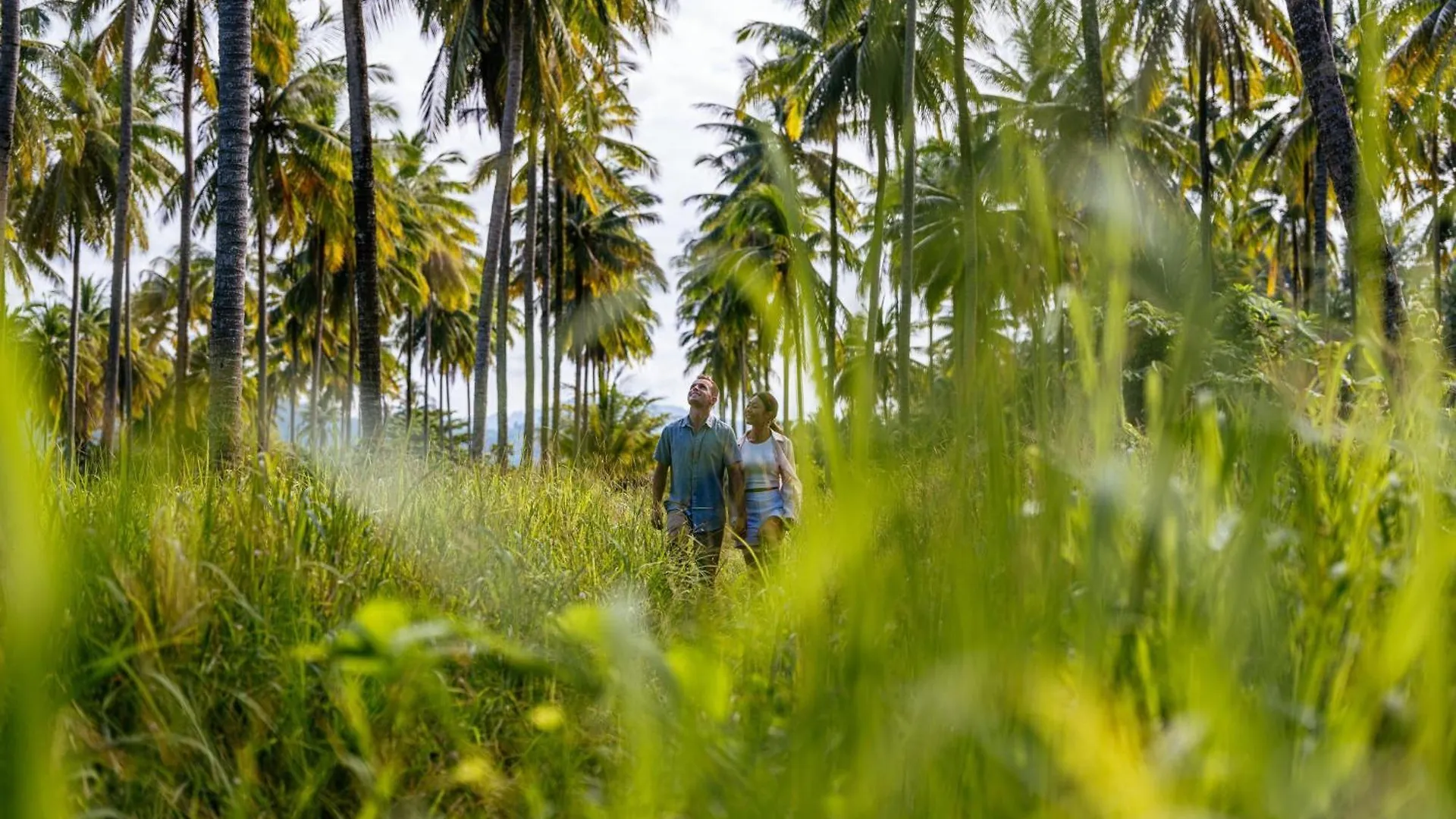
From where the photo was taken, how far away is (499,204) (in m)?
16.8

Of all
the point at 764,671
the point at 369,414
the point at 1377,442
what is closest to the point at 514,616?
the point at 764,671

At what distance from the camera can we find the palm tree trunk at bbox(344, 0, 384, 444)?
1143 centimetres

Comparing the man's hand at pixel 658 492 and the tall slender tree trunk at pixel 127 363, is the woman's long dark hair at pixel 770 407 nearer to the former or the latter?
the man's hand at pixel 658 492

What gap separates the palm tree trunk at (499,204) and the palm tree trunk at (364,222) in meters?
4.18

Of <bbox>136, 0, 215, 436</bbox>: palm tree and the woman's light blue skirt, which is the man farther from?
<bbox>136, 0, 215, 436</bbox>: palm tree

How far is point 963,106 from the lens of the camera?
0.96 m

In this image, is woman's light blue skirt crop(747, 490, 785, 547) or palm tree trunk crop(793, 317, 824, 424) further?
woman's light blue skirt crop(747, 490, 785, 547)

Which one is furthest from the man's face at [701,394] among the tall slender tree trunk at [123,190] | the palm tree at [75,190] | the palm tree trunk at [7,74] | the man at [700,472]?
the palm tree at [75,190]

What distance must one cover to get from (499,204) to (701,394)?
492 inches

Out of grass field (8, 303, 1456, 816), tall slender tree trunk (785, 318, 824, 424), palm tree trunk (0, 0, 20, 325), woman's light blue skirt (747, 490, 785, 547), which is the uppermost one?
palm tree trunk (0, 0, 20, 325)

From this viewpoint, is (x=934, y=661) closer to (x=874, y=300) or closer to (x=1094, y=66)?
(x=874, y=300)

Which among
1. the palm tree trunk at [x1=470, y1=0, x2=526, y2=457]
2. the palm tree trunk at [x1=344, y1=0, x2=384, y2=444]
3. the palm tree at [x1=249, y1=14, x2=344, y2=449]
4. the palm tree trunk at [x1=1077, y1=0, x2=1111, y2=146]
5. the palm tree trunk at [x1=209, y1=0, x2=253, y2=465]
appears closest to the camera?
the palm tree trunk at [x1=209, y1=0, x2=253, y2=465]

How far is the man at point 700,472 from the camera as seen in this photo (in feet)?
17.8

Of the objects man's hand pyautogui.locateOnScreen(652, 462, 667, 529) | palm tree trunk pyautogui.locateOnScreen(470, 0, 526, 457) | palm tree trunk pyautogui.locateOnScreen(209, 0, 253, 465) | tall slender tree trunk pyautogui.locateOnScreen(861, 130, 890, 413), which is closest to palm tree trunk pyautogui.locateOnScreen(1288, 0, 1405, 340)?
man's hand pyautogui.locateOnScreen(652, 462, 667, 529)
